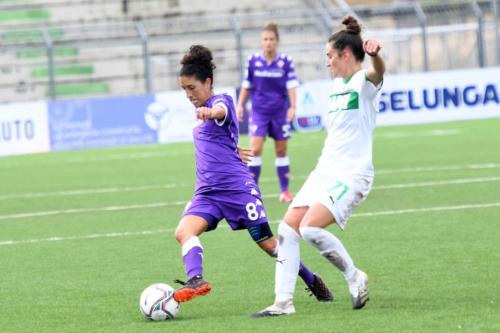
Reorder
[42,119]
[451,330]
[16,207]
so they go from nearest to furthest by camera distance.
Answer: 1. [451,330]
2. [16,207]
3. [42,119]

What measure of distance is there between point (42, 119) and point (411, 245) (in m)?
16.2

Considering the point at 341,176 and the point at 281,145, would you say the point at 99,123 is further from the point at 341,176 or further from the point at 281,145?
the point at 341,176

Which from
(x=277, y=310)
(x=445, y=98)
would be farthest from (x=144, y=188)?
(x=445, y=98)

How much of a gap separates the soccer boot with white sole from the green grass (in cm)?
16

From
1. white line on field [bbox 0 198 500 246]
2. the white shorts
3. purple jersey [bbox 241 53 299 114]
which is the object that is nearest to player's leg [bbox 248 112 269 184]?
purple jersey [bbox 241 53 299 114]

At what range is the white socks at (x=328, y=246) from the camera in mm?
7770

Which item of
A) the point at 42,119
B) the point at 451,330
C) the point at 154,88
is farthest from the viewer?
the point at 154,88

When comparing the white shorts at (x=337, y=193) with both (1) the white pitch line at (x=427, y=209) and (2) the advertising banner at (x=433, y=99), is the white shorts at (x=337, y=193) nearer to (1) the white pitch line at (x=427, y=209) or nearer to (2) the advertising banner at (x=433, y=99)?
(1) the white pitch line at (x=427, y=209)

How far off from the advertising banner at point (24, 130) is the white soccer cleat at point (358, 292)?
18453 mm

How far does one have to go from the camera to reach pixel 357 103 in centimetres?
795

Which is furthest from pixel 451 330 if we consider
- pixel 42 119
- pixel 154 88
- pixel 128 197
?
pixel 154 88

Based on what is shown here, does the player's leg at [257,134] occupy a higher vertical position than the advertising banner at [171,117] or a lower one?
higher

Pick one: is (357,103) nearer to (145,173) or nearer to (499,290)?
(499,290)

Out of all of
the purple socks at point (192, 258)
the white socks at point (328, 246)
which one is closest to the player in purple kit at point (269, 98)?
the purple socks at point (192, 258)
